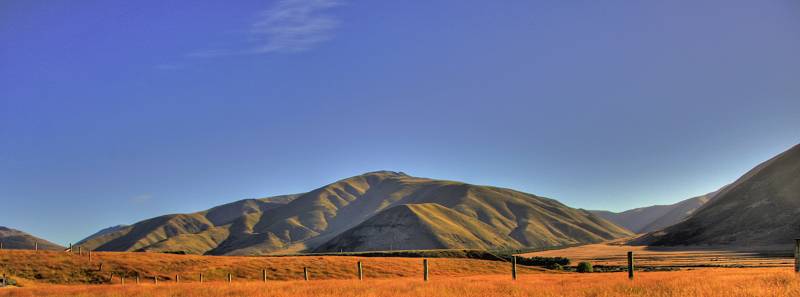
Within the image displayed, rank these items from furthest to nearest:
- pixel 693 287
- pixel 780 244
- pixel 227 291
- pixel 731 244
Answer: pixel 731 244
pixel 780 244
pixel 227 291
pixel 693 287

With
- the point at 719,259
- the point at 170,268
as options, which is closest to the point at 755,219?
the point at 719,259

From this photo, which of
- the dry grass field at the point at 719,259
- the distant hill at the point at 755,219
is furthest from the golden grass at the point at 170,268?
the distant hill at the point at 755,219

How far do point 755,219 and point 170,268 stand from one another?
576ft

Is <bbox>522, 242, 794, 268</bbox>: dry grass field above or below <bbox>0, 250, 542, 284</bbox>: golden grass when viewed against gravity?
below

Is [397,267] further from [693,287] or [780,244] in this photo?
[780,244]

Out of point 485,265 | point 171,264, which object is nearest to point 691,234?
point 485,265

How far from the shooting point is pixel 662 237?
200 m

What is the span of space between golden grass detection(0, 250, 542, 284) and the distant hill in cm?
12138

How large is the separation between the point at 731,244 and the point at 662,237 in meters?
38.9

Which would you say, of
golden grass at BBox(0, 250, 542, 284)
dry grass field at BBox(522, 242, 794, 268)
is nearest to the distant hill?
dry grass field at BBox(522, 242, 794, 268)

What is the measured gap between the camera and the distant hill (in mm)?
157750

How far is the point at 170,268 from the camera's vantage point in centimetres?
6794

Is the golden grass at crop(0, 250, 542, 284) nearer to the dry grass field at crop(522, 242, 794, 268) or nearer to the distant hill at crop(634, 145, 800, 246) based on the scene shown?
the dry grass field at crop(522, 242, 794, 268)

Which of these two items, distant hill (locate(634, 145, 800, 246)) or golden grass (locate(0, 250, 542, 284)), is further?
distant hill (locate(634, 145, 800, 246))
